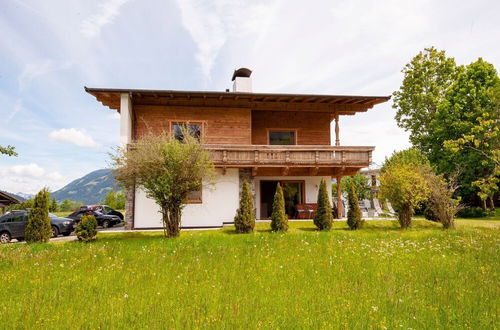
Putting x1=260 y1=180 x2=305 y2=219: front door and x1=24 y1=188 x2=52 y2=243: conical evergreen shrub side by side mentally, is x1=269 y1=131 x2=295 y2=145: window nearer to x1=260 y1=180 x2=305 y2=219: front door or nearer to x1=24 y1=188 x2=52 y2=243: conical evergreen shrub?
x1=260 y1=180 x2=305 y2=219: front door

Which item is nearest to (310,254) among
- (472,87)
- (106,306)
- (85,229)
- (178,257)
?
(178,257)

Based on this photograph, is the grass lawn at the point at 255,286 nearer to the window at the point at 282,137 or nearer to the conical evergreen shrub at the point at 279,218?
the conical evergreen shrub at the point at 279,218

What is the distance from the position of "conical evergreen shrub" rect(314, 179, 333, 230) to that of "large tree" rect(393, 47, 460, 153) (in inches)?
885

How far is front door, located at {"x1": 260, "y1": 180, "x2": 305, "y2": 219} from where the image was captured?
18.6 m

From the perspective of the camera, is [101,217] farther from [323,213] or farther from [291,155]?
[323,213]

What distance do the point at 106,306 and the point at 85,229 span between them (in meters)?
8.52

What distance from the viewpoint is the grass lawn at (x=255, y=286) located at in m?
4.24

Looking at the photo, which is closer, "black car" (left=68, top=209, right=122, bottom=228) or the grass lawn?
the grass lawn

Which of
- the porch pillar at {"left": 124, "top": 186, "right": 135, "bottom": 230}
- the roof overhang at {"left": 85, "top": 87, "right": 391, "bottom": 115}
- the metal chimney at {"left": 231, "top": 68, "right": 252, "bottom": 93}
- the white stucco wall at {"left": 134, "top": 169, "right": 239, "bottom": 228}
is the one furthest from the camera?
the metal chimney at {"left": 231, "top": 68, "right": 252, "bottom": 93}

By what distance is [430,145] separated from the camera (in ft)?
99.3

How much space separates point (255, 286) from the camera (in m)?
5.69

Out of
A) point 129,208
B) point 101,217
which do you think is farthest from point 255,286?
point 101,217

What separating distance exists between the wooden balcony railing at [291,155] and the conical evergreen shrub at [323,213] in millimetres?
2913


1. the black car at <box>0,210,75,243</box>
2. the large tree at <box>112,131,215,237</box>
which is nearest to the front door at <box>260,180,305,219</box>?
the large tree at <box>112,131,215,237</box>
